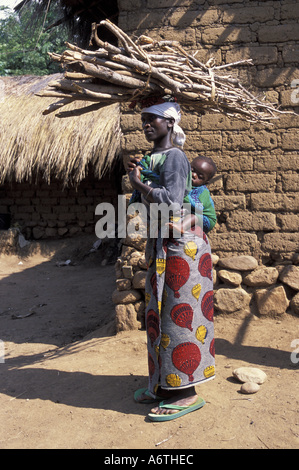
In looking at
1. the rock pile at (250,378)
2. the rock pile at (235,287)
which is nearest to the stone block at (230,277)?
the rock pile at (235,287)

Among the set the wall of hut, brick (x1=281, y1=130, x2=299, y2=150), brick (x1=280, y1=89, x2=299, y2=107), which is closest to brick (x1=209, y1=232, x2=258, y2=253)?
the wall of hut

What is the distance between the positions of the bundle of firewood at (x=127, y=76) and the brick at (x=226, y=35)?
122cm

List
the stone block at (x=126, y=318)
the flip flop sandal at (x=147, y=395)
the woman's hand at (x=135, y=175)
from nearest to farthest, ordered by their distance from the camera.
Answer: the woman's hand at (x=135, y=175) < the flip flop sandal at (x=147, y=395) < the stone block at (x=126, y=318)

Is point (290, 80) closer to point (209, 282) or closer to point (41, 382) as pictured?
point (209, 282)

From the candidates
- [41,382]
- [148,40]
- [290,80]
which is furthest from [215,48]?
[41,382]

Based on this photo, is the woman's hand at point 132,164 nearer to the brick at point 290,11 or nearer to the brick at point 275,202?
the brick at point 275,202

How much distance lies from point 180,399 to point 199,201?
1.20m

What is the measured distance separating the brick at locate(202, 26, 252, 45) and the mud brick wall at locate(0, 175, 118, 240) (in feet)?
16.1

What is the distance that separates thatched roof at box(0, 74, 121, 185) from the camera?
810 cm

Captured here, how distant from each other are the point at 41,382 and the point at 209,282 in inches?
63.5

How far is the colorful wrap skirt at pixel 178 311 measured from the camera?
271 cm

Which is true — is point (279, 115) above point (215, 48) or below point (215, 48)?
below

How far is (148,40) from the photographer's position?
2.91 metres

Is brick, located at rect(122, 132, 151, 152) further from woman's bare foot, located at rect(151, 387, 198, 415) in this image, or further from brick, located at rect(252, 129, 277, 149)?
woman's bare foot, located at rect(151, 387, 198, 415)
